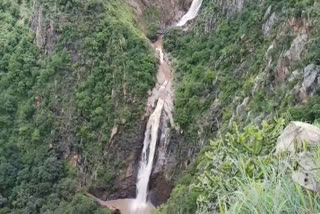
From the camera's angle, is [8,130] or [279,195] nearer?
[279,195]

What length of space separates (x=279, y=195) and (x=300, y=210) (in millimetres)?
264

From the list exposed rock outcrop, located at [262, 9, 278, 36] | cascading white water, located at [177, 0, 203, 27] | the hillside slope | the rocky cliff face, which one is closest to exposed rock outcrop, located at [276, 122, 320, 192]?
the hillside slope

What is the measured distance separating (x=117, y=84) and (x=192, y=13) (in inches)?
397

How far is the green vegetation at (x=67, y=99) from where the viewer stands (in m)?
34.5

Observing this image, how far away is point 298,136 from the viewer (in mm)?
7441

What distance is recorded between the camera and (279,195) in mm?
5664

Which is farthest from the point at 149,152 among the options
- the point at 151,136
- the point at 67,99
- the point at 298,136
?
the point at 298,136

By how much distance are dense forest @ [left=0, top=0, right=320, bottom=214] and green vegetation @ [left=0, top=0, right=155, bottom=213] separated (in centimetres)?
7

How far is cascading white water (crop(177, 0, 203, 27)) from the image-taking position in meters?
41.2

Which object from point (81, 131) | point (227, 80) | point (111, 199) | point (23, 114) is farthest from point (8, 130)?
point (227, 80)

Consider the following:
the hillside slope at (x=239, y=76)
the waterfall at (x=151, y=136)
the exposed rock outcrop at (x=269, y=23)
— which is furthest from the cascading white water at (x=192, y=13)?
the exposed rock outcrop at (x=269, y=23)

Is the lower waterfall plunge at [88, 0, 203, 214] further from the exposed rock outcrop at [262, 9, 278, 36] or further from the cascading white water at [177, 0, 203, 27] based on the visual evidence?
the cascading white water at [177, 0, 203, 27]

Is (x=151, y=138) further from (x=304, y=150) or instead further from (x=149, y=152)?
(x=304, y=150)

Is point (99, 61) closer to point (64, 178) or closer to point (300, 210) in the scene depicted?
point (64, 178)
